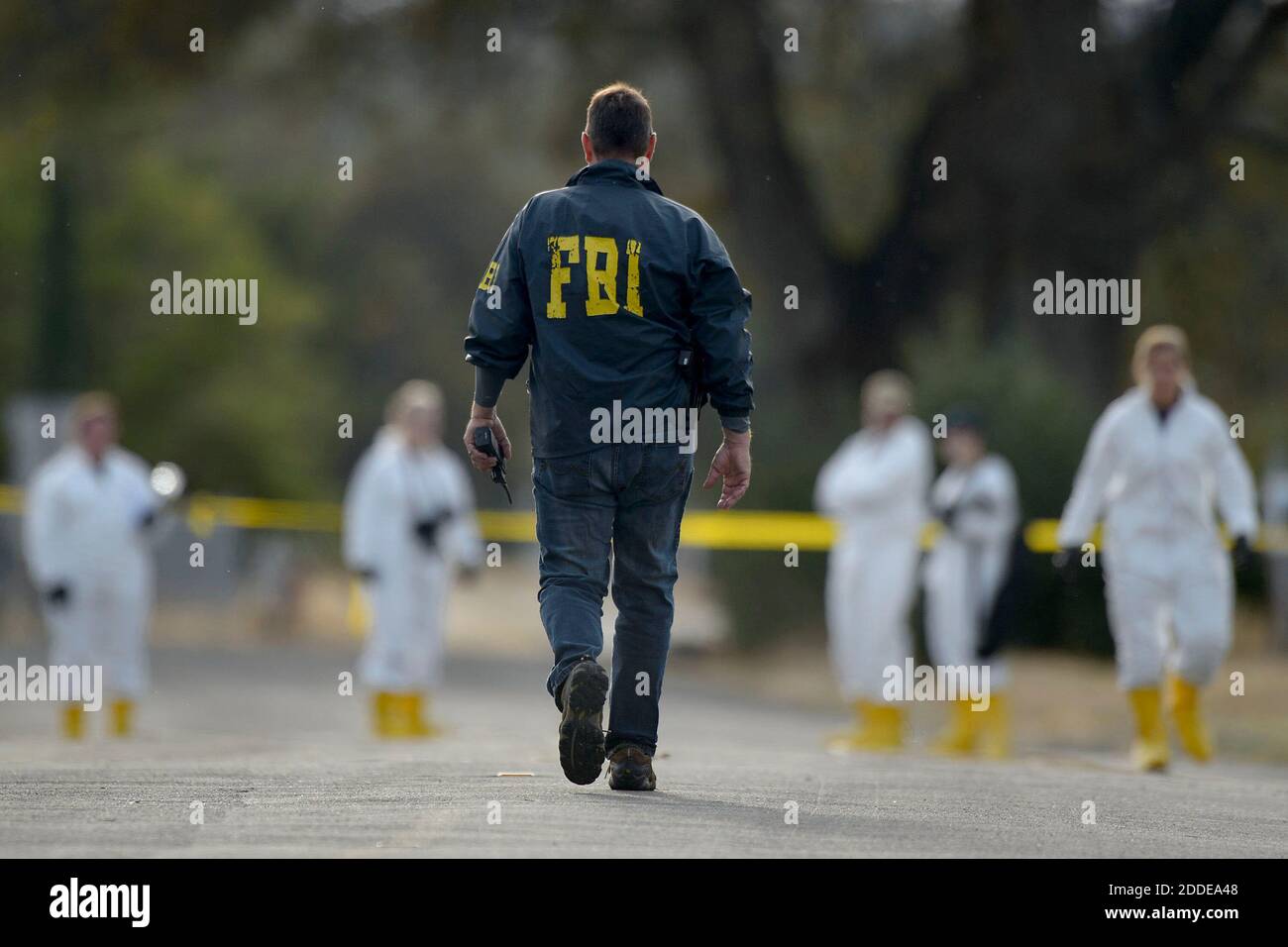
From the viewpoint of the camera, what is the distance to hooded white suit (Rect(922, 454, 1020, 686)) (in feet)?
46.1

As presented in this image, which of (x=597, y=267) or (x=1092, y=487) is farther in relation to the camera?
(x=1092, y=487)

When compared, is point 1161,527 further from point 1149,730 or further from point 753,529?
point 753,529

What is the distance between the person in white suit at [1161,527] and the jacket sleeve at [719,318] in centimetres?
430

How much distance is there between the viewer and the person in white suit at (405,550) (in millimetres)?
14930

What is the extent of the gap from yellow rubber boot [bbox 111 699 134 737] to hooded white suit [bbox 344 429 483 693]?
157 centimetres

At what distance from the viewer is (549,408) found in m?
7.12

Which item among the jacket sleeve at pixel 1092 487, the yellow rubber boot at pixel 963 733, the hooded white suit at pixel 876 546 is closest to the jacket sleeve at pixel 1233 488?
the jacket sleeve at pixel 1092 487

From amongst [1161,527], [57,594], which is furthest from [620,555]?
[57,594]

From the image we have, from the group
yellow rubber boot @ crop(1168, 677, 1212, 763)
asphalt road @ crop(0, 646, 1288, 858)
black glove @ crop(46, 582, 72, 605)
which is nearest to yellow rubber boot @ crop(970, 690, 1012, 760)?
yellow rubber boot @ crop(1168, 677, 1212, 763)

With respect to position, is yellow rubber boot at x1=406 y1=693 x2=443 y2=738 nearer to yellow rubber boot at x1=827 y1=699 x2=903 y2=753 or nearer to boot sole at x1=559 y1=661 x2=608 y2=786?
yellow rubber boot at x1=827 y1=699 x2=903 y2=753

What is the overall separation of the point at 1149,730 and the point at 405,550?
5.90 metres

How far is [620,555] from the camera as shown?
725 cm
